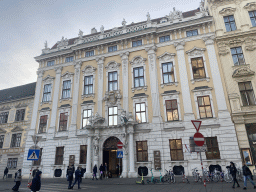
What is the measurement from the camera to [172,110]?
66.8ft

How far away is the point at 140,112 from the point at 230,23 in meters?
15.1

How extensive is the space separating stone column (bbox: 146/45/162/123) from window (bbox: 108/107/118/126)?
4.60 m

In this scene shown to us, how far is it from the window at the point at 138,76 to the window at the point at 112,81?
8.71 feet

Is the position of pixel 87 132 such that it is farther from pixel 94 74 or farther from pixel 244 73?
pixel 244 73

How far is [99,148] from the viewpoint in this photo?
2075cm

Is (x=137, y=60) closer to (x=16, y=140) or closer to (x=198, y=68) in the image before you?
(x=198, y=68)

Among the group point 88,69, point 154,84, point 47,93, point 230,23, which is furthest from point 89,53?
point 230,23

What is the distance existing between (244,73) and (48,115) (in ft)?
79.6

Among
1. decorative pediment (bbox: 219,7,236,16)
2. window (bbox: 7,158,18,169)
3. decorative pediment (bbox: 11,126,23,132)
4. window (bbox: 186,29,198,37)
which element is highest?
decorative pediment (bbox: 219,7,236,16)

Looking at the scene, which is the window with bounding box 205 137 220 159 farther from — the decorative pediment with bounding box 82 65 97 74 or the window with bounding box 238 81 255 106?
the decorative pediment with bounding box 82 65 97 74

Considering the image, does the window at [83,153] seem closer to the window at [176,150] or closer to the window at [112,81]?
the window at [112,81]

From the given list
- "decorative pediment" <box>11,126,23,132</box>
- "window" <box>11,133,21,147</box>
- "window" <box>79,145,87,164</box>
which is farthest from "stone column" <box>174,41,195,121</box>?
"window" <box>11,133,21,147</box>

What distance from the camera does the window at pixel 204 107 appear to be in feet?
63.1

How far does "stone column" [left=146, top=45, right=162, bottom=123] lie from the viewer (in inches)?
801
